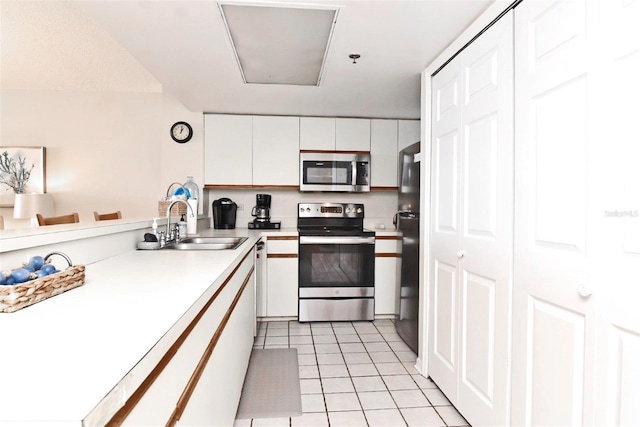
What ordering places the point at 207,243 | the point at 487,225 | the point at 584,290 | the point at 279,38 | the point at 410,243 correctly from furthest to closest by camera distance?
1. the point at 410,243
2. the point at 207,243
3. the point at 279,38
4. the point at 487,225
5. the point at 584,290

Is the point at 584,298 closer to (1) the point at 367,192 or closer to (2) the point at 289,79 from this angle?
(2) the point at 289,79

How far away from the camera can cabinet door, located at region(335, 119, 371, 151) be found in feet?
12.2

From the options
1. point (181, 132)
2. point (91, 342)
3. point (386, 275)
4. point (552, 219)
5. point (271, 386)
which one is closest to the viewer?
point (91, 342)

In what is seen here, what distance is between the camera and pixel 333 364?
2.49m

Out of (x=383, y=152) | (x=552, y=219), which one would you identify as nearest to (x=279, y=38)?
(x=552, y=219)

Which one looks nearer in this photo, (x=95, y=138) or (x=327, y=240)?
(x=327, y=240)

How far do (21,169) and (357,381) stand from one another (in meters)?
4.35

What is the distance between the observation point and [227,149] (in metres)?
3.62

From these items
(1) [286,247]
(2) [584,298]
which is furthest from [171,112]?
(2) [584,298]

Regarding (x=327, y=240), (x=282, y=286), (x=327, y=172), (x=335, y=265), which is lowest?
(x=282, y=286)

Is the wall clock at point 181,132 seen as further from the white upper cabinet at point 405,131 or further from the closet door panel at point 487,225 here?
the closet door panel at point 487,225

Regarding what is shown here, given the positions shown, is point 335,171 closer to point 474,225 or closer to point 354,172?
point 354,172

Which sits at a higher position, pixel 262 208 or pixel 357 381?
pixel 262 208

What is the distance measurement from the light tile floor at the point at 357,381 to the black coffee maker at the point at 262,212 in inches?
40.3
